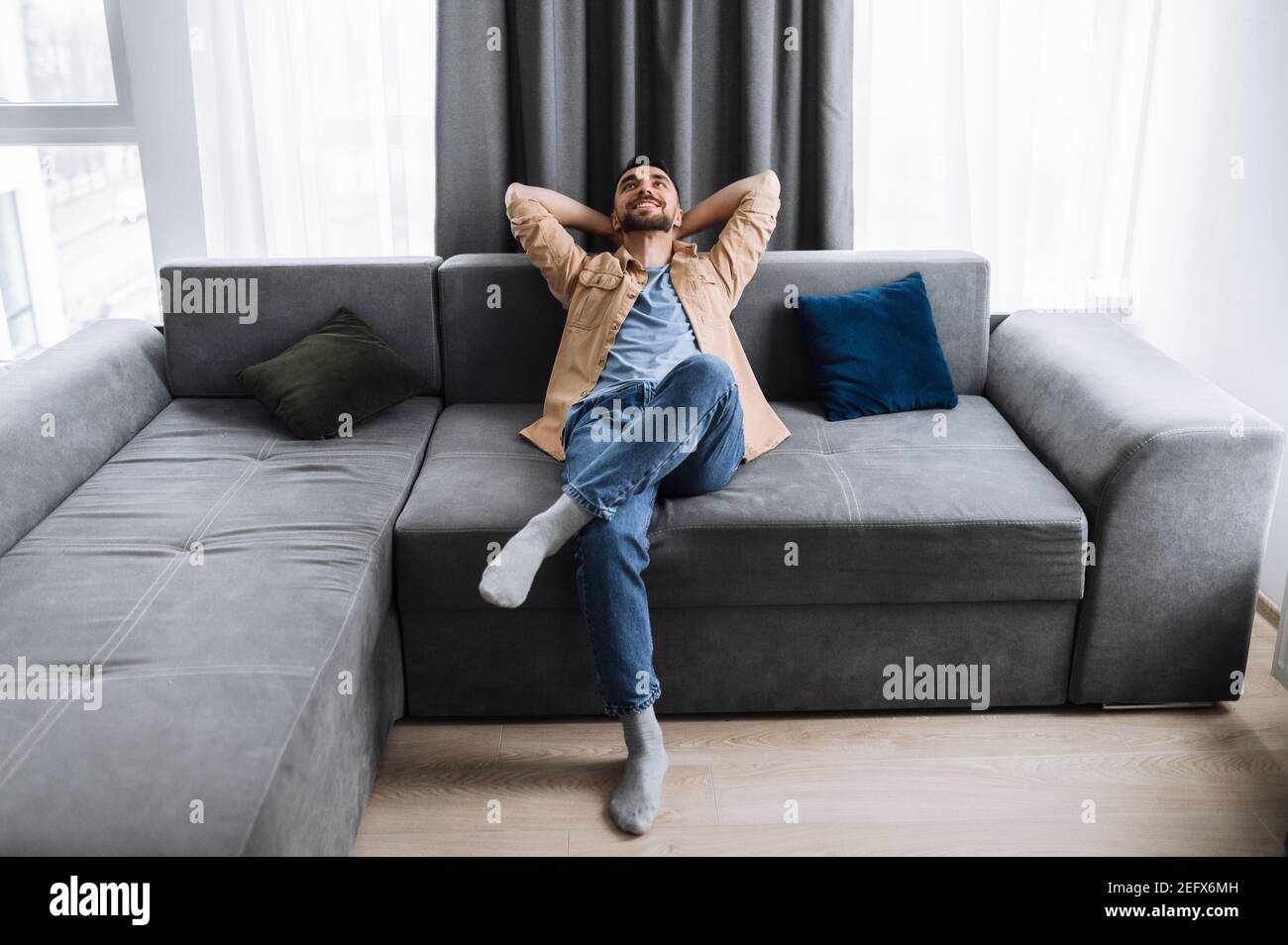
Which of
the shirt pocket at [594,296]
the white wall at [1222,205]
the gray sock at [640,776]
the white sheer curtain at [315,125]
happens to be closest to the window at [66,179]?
the white sheer curtain at [315,125]

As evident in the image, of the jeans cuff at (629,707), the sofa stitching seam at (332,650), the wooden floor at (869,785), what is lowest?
the wooden floor at (869,785)

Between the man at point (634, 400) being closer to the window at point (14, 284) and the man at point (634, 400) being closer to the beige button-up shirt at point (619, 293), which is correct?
the beige button-up shirt at point (619, 293)

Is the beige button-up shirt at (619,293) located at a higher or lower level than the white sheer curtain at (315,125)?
lower

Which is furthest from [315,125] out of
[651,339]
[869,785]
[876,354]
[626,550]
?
[869,785]

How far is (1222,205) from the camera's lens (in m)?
2.85

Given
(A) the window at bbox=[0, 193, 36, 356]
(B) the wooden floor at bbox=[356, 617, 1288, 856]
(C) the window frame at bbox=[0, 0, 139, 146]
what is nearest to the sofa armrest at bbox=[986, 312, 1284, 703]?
(B) the wooden floor at bbox=[356, 617, 1288, 856]

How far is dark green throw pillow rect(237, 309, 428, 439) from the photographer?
257 centimetres

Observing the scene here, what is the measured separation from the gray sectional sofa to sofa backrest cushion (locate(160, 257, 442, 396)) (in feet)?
0.56

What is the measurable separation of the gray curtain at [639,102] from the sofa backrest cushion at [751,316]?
0.34 m

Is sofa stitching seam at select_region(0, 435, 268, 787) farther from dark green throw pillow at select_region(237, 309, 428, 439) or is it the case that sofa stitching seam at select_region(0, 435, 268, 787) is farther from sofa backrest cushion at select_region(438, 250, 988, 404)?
sofa backrest cushion at select_region(438, 250, 988, 404)

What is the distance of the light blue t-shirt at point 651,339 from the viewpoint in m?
2.49

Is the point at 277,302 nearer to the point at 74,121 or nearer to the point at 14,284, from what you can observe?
the point at 74,121

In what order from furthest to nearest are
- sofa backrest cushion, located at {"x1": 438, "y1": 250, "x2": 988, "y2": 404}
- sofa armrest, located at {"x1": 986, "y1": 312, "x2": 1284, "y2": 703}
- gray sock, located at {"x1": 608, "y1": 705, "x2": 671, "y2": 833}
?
sofa backrest cushion, located at {"x1": 438, "y1": 250, "x2": 988, "y2": 404}, sofa armrest, located at {"x1": 986, "y1": 312, "x2": 1284, "y2": 703}, gray sock, located at {"x1": 608, "y1": 705, "x2": 671, "y2": 833}
